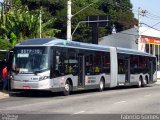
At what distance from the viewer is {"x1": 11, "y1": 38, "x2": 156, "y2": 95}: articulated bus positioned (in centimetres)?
2400

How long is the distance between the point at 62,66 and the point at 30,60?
1.94 metres

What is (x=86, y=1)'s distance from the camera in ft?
244

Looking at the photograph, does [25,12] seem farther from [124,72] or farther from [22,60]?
[22,60]

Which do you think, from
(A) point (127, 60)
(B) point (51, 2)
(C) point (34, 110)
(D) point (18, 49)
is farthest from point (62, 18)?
(C) point (34, 110)

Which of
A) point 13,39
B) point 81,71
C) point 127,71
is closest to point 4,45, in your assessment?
point 13,39

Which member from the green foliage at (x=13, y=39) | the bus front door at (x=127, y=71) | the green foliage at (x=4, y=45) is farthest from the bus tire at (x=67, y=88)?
the green foliage at (x=13, y=39)

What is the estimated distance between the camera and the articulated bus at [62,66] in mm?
24000

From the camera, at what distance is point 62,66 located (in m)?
25.2

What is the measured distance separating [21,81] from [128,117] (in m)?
10.4

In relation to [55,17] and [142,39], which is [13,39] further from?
[55,17]

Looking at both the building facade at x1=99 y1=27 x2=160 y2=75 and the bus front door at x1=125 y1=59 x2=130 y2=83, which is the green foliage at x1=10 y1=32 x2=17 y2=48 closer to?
the bus front door at x1=125 y1=59 x2=130 y2=83

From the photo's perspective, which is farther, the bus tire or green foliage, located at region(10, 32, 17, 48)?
green foliage, located at region(10, 32, 17, 48)

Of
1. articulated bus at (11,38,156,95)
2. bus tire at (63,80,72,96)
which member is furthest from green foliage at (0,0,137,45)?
bus tire at (63,80,72,96)

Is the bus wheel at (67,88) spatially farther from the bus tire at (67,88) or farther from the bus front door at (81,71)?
the bus front door at (81,71)
